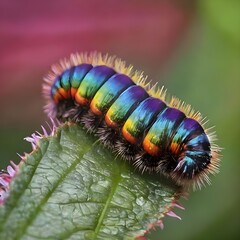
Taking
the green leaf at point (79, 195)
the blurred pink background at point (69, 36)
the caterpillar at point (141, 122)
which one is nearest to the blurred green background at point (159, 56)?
the blurred pink background at point (69, 36)

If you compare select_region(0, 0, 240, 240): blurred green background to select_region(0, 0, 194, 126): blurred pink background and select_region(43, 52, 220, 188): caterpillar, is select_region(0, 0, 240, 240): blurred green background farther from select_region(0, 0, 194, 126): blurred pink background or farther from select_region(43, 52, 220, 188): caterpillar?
select_region(43, 52, 220, 188): caterpillar

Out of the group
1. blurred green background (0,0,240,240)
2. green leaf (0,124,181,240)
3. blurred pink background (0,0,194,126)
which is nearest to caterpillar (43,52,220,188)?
green leaf (0,124,181,240)

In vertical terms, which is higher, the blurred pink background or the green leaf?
the blurred pink background

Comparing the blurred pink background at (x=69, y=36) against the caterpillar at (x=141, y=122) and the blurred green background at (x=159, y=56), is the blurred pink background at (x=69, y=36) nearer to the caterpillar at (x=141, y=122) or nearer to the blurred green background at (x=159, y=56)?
the blurred green background at (x=159, y=56)

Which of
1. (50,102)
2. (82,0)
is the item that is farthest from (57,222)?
(82,0)

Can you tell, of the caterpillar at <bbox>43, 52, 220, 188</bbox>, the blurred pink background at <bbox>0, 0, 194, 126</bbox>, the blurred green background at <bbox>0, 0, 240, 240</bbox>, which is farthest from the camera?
the blurred pink background at <bbox>0, 0, 194, 126</bbox>

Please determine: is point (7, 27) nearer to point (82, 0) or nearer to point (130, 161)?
point (82, 0)
